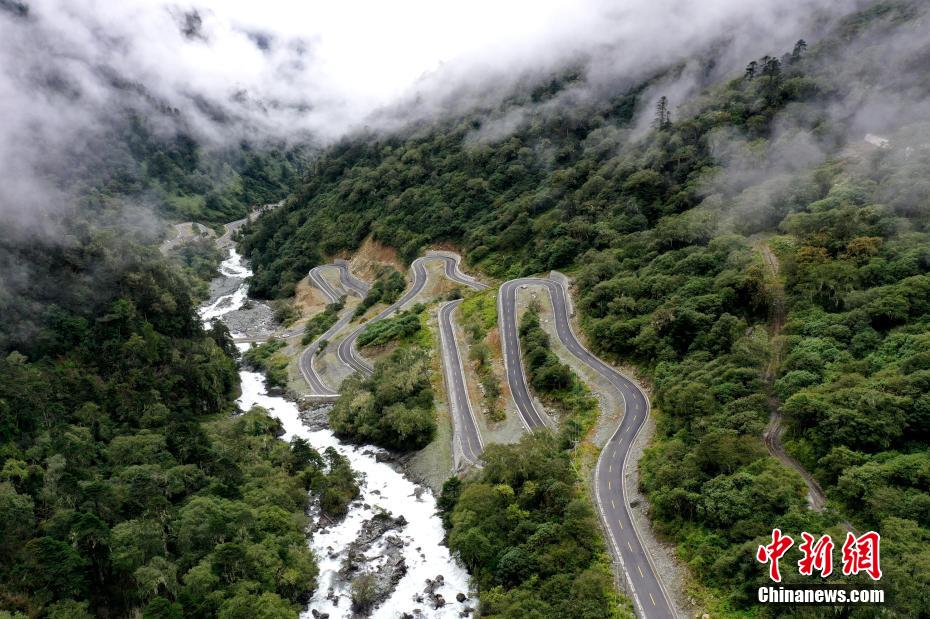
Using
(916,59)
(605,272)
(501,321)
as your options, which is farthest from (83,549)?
(916,59)

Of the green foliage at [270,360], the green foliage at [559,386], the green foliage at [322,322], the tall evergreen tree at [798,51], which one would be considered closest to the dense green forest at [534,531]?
the green foliage at [559,386]

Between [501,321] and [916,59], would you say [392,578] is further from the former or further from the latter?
[916,59]

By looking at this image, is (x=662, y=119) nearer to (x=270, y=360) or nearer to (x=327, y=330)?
(x=327, y=330)

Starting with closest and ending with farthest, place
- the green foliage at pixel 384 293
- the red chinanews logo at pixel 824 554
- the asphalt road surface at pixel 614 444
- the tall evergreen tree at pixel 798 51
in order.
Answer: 1. the red chinanews logo at pixel 824 554
2. the asphalt road surface at pixel 614 444
3. the tall evergreen tree at pixel 798 51
4. the green foliage at pixel 384 293

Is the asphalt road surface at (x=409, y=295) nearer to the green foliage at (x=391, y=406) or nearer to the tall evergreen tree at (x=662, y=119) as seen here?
the green foliage at (x=391, y=406)

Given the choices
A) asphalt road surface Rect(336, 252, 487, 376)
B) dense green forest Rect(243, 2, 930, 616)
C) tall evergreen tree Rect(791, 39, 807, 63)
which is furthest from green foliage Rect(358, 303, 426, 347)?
tall evergreen tree Rect(791, 39, 807, 63)

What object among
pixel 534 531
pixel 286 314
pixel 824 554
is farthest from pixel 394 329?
pixel 824 554

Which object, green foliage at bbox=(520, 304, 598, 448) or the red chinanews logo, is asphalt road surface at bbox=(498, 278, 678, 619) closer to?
green foliage at bbox=(520, 304, 598, 448)
